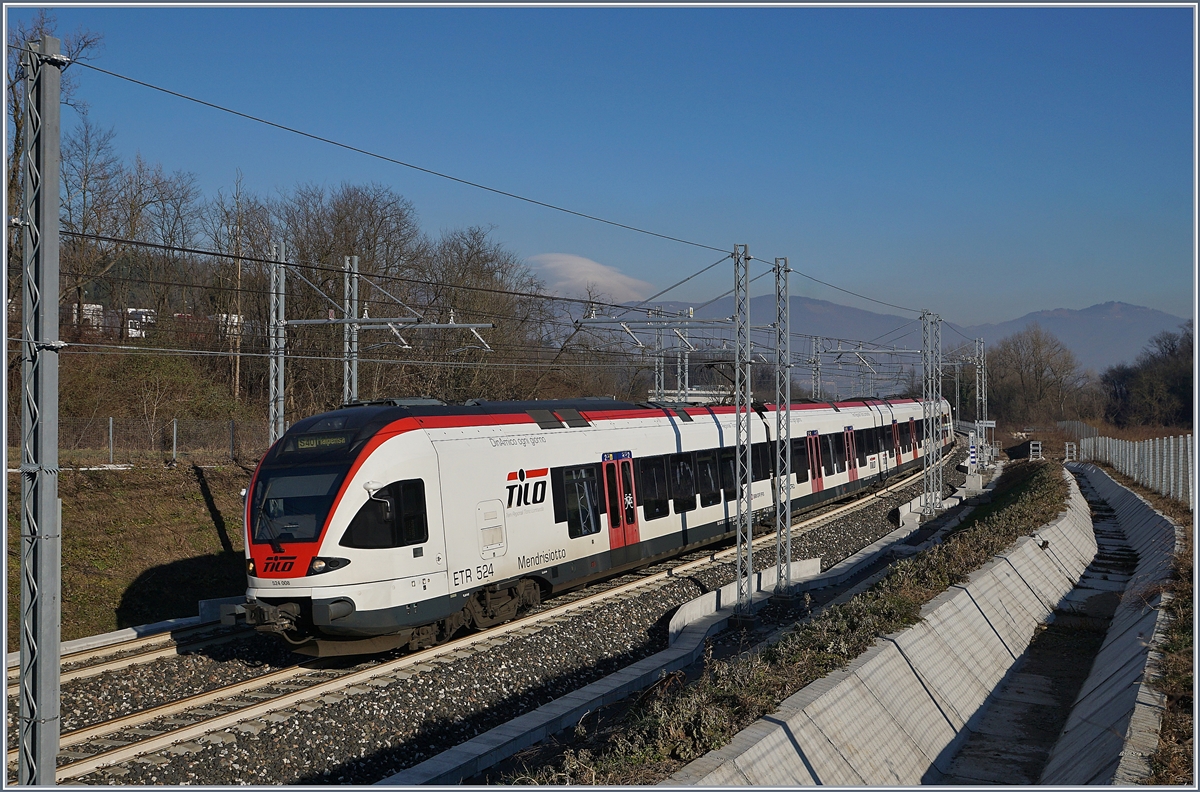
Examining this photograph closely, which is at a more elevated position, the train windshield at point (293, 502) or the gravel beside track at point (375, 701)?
the train windshield at point (293, 502)

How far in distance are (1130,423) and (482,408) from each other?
6450cm

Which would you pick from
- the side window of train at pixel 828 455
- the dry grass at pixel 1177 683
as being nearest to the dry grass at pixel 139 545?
the dry grass at pixel 1177 683

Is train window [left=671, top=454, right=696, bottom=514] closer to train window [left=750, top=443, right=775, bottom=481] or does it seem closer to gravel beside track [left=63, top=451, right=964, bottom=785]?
gravel beside track [left=63, top=451, right=964, bottom=785]

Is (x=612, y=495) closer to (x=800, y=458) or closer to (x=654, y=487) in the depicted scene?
(x=654, y=487)

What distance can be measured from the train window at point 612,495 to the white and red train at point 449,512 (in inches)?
1.4

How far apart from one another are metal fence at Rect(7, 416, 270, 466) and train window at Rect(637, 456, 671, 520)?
12.3 metres

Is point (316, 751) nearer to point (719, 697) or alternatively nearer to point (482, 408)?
point (719, 697)

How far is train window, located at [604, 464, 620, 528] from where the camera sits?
1661 centimetres

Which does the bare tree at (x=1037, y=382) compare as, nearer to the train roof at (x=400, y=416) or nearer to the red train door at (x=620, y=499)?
the red train door at (x=620, y=499)

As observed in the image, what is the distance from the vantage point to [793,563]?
1977 centimetres

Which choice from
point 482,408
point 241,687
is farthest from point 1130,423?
point 241,687

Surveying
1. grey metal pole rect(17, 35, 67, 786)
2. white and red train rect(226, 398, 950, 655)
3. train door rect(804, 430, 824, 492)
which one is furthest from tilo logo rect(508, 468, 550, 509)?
train door rect(804, 430, 824, 492)

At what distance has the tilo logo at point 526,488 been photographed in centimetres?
1418

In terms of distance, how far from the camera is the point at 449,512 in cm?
1278
